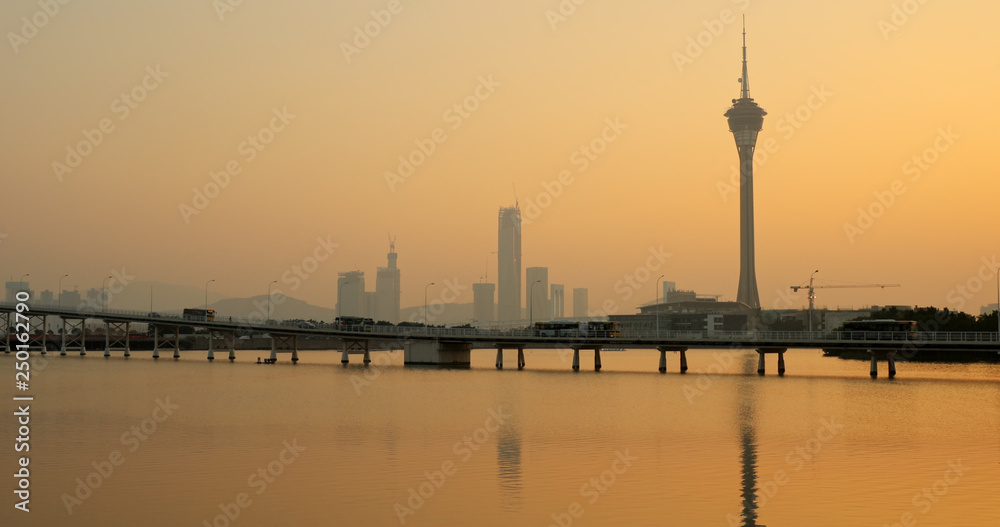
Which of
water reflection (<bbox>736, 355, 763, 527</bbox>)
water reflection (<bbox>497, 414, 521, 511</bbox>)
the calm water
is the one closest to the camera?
the calm water

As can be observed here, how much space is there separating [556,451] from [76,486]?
19.9m

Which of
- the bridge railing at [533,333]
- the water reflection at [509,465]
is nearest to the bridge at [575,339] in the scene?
the bridge railing at [533,333]

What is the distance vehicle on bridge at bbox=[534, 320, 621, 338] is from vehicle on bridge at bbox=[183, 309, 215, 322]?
188ft

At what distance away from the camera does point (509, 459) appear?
42.9m

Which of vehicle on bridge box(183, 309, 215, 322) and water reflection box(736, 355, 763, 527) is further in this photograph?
vehicle on bridge box(183, 309, 215, 322)

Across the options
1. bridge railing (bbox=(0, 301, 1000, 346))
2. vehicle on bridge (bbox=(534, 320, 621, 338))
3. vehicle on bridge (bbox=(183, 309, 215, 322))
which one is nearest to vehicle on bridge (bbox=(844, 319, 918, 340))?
bridge railing (bbox=(0, 301, 1000, 346))

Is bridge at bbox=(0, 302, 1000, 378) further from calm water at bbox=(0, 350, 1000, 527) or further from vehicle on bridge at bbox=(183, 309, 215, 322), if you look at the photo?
calm water at bbox=(0, 350, 1000, 527)

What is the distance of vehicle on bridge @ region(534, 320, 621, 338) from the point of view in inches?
5098

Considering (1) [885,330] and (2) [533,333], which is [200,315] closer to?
(2) [533,333]

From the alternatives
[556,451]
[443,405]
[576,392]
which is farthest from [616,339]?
[556,451]

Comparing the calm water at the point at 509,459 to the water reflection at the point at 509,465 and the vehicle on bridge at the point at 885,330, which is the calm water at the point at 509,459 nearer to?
the water reflection at the point at 509,465

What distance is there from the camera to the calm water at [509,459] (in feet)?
103

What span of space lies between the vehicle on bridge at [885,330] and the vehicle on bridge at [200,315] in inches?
3775

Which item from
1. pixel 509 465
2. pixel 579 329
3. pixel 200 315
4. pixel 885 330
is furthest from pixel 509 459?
pixel 200 315
